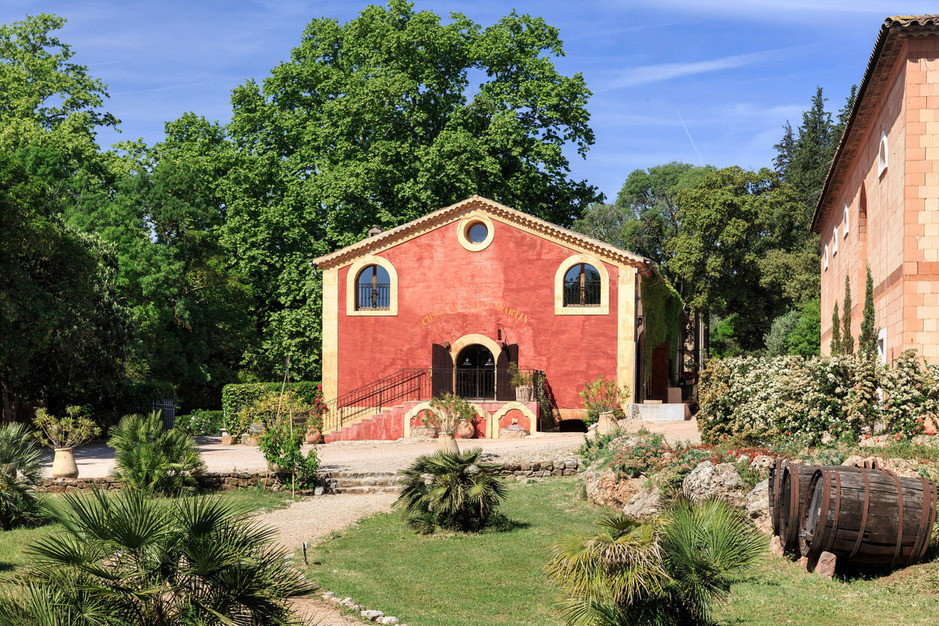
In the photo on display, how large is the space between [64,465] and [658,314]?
21.9 meters

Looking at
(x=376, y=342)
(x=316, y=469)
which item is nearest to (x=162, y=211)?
(x=376, y=342)

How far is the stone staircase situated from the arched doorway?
10.9 metres

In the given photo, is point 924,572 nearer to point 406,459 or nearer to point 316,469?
point 316,469

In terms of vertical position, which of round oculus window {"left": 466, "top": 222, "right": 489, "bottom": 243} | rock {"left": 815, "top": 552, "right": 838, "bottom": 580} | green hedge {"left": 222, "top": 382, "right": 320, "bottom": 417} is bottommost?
rock {"left": 815, "top": 552, "right": 838, "bottom": 580}

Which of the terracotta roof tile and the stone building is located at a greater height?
the terracotta roof tile

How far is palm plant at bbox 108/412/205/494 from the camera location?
16.2m

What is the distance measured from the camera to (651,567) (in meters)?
7.15

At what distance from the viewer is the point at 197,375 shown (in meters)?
35.6

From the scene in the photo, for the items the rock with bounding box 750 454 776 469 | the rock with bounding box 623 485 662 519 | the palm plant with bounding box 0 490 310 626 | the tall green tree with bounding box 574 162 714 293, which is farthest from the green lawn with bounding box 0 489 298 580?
the tall green tree with bounding box 574 162 714 293

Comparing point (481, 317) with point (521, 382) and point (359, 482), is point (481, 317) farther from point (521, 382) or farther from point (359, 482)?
point (359, 482)

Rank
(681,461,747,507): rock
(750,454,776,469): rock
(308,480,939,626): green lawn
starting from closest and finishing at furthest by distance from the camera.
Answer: (308,480,939,626): green lawn < (681,461,747,507): rock < (750,454,776,469): rock

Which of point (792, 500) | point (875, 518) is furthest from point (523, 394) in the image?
point (875, 518)

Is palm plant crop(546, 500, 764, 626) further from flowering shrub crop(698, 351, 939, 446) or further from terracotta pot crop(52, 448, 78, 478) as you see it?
terracotta pot crop(52, 448, 78, 478)

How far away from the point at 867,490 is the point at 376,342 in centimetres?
2305
